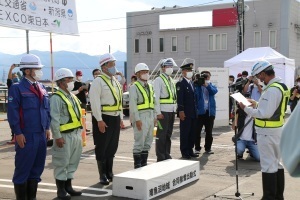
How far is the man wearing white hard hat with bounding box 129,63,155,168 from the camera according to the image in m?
7.38

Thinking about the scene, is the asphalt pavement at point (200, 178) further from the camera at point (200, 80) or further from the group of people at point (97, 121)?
the camera at point (200, 80)

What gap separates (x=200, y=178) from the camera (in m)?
7.32

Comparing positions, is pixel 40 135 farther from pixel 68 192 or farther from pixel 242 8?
pixel 242 8

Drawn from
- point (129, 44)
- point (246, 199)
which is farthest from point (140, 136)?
point (129, 44)

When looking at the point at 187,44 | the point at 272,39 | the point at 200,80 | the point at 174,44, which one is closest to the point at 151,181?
the point at 200,80

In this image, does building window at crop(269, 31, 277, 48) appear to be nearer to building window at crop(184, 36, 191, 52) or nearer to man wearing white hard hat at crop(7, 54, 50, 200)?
building window at crop(184, 36, 191, 52)

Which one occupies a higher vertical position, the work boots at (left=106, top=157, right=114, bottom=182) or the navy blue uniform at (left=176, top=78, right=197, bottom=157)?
the navy blue uniform at (left=176, top=78, right=197, bottom=157)

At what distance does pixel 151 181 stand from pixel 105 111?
1542mm

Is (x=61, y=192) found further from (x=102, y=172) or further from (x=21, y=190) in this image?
(x=102, y=172)

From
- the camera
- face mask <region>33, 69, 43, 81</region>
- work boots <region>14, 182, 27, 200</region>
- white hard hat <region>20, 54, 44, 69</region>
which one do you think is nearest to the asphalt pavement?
work boots <region>14, 182, 27, 200</region>

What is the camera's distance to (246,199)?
596 cm

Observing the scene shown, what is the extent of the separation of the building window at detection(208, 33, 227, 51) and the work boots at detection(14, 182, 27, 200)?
123 feet

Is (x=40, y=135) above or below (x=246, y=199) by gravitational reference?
above

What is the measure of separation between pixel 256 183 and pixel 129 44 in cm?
4025
